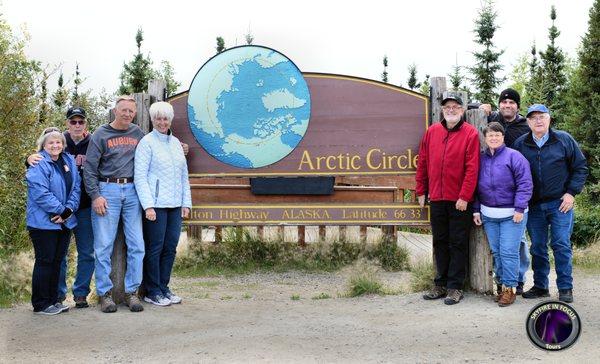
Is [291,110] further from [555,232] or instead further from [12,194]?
[12,194]

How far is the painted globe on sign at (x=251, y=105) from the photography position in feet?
21.0

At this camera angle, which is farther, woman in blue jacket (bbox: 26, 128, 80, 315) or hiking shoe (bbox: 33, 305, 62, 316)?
hiking shoe (bbox: 33, 305, 62, 316)

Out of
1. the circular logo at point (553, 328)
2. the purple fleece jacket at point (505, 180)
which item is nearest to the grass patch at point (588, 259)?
the purple fleece jacket at point (505, 180)

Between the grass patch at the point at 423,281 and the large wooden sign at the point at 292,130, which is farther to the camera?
the grass patch at the point at 423,281

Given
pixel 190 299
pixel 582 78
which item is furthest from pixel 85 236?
pixel 582 78

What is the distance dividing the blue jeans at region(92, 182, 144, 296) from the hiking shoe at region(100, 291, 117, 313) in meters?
0.06

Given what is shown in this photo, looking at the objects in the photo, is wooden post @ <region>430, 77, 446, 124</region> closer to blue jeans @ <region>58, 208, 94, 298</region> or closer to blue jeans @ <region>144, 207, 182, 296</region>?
blue jeans @ <region>144, 207, 182, 296</region>

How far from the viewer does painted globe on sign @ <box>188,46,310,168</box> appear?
6.39m

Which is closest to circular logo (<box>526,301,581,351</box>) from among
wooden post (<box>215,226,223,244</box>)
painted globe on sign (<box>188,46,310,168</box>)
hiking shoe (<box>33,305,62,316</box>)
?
painted globe on sign (<box>188,46,310,168</box>)

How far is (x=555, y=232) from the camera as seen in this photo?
5855 millimetres

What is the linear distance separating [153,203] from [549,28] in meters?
29.3

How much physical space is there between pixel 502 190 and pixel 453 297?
1135 mm

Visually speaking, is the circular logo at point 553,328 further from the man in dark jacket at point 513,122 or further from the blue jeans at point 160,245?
the blue jeans at point 160,245

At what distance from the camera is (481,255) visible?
6188mm
